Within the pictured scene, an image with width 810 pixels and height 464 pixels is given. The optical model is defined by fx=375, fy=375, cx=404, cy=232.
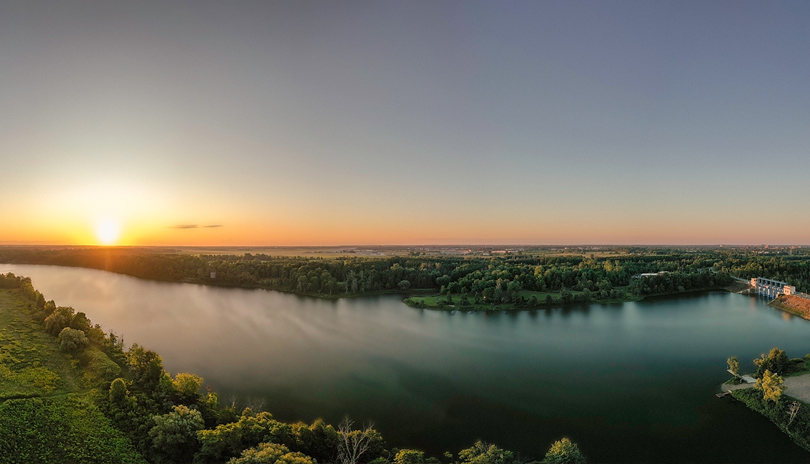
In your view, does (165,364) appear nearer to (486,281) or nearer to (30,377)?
(30,377)

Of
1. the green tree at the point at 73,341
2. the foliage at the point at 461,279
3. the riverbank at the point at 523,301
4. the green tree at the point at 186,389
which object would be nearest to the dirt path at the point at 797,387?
the riverbank at the point at 523,301

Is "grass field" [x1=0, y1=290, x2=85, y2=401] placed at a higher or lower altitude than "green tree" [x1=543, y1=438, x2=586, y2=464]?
higher

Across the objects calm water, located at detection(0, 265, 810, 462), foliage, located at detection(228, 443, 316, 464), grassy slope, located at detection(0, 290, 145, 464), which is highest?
foliage, located at detection(228, 443, 316, 464)

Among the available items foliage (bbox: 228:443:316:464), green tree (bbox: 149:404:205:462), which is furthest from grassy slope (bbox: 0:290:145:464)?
foliage (bbox: 228:443:316:464)

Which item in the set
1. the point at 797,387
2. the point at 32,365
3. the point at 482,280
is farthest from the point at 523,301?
the point at 32,365

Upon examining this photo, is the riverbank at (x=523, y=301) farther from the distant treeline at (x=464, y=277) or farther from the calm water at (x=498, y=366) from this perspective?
the calm water at (x=498, y=366)

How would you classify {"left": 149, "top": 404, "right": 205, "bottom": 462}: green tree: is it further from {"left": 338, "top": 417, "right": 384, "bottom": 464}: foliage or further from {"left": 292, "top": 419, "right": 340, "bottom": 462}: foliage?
{"left": 338, "top": 417, "right": 384, "bottom": 464}: foliage

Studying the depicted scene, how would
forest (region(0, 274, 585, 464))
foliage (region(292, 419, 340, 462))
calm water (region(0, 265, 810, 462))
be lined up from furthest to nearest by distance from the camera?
calm water (region(0, 265, 810, 462)) < foliage (region(292, 419, 340, 462)) < forest (region(0, 274, 585, 464))
